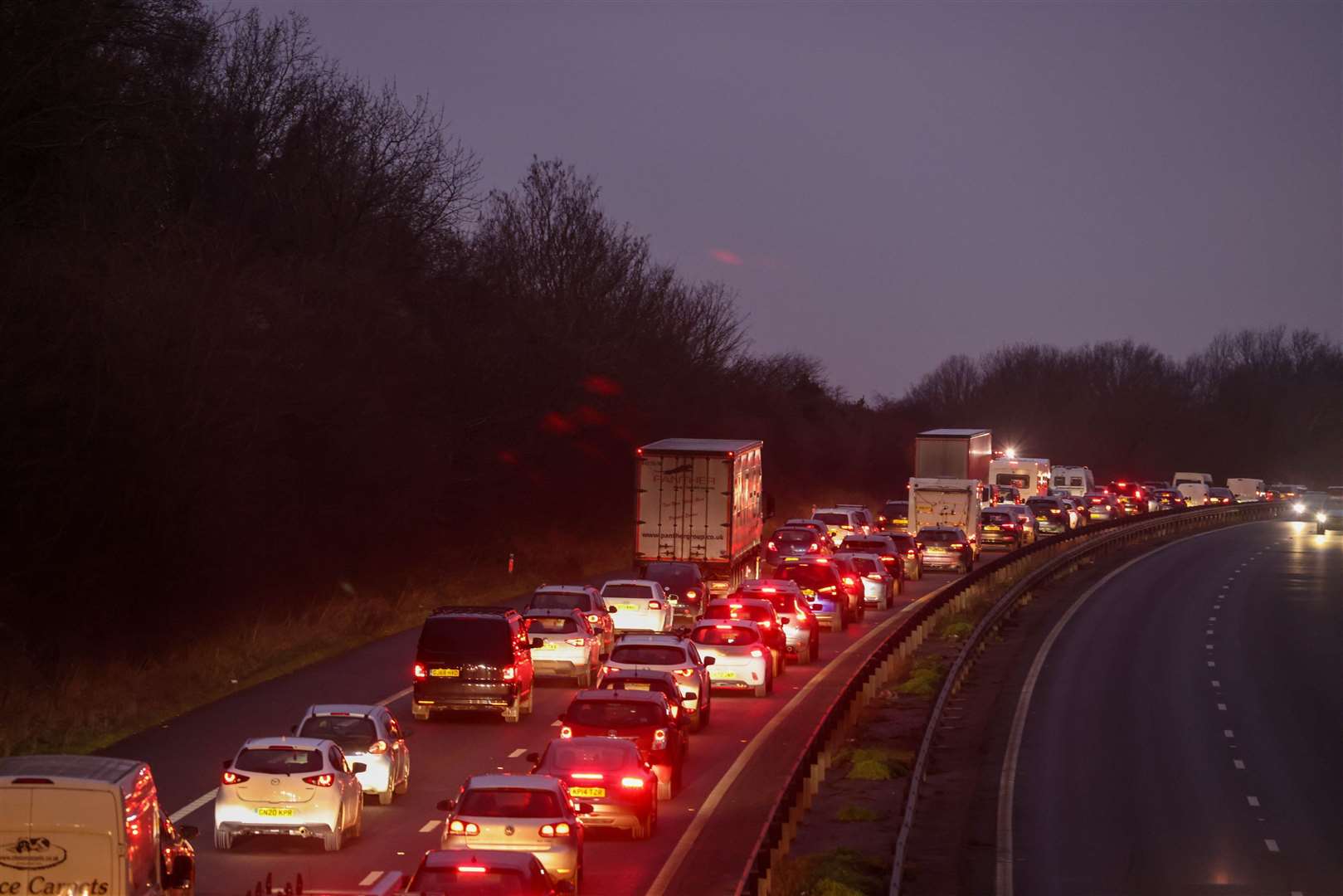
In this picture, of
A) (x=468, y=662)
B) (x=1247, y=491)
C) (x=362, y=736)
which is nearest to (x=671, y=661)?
(x=468, y=662)

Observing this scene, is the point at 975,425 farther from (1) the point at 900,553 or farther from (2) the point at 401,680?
(2) the point at 401,680

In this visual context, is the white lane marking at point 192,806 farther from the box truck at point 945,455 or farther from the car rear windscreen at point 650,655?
the box truck at point 945,455

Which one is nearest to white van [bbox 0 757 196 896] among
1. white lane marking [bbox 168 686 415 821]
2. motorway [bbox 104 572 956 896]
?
motorway [bbox 104 572 956 896]

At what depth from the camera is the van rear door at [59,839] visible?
13469 millimetres

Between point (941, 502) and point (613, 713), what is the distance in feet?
138

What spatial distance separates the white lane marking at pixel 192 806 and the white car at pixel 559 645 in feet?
35.8

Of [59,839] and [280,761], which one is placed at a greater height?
[59,839]

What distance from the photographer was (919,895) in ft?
67.6

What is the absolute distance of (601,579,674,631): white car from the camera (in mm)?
39562

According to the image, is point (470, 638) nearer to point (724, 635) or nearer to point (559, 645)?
point (559, 645)

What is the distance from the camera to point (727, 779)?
2586cm

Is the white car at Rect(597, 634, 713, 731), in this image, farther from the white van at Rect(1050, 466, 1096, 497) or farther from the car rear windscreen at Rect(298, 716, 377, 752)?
the white van at Rect(1050, 466, 1096, 497)

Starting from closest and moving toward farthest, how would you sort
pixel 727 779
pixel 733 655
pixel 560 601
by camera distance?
1. pixel 727 779
2. pixel 733 655
3. pixel 560 601

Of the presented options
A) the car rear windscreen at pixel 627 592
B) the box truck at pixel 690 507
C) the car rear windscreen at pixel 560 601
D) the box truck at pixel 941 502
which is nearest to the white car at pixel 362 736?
the car rear windscreen at pixel 560 601
